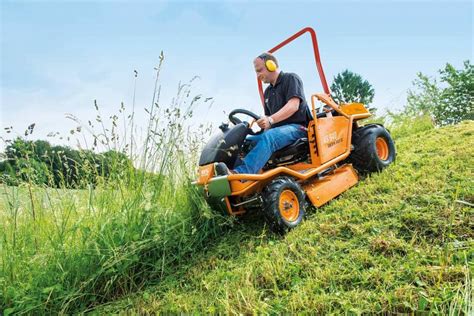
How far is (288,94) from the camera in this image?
15.1ft

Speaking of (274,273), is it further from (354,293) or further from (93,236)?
(93,236)

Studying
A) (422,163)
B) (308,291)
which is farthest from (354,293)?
(422,163)

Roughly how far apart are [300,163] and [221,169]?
1.29 m

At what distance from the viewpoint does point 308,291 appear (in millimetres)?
2836

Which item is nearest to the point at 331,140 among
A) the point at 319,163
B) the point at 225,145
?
the point at 319,163

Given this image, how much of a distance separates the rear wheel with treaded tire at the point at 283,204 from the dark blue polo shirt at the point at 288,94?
906mm

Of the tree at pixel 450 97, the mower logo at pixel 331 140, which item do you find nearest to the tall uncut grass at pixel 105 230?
the mower logo at pixel 331 140

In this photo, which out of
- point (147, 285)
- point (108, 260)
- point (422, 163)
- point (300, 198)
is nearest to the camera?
point (108, 260)

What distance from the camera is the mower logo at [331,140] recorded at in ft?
15.3

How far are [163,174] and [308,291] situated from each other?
1950mm

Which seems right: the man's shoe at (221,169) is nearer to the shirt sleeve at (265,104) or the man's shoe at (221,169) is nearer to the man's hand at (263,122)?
the man's hand at (263,122)

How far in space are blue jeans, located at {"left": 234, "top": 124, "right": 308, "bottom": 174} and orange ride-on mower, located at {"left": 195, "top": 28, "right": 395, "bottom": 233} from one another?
0.38ft

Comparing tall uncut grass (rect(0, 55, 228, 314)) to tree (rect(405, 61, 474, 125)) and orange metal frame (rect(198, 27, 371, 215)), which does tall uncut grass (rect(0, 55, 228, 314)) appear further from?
tree (rect(405, 61, 474, 125))

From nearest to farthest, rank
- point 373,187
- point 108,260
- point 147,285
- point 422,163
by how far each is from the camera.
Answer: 1. point 108,260
2. point 147,285
3. point 373,187
4. point 422,163
